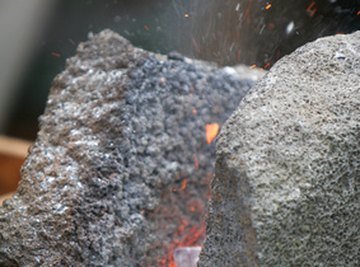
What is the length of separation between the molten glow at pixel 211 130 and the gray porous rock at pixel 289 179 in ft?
1.91

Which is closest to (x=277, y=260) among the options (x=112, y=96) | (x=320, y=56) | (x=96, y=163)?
(x=320, y=56)

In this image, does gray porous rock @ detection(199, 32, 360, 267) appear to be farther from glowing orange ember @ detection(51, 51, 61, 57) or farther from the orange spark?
glowing orange ember @ detection(51, 51, 61, 57)

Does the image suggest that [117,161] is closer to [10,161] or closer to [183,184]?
[183,184]

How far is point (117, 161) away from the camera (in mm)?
1438

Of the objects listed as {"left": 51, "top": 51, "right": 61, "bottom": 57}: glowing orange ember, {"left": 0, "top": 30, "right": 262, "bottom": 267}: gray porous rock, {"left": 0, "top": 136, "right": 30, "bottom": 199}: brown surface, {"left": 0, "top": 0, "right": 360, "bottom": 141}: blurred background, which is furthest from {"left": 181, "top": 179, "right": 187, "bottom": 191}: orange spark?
{"left": 0, "top": 136, "right": 30, "bottom": 199}: brown surface

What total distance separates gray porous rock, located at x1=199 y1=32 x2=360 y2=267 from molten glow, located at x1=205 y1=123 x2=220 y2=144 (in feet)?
1.91

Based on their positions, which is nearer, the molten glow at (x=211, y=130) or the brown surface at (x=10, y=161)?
the molten glow at (x=211, y=130)

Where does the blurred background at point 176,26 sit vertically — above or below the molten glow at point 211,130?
above

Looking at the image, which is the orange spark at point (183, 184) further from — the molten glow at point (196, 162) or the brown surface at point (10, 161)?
the brown surface at point (10, 161)

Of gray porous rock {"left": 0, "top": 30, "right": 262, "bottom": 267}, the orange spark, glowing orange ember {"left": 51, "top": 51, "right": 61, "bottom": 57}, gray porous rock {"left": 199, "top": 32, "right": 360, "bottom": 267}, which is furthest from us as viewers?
glowing orange ember {"left": 51, "top": 51, "right": 61, "bottom": 57}

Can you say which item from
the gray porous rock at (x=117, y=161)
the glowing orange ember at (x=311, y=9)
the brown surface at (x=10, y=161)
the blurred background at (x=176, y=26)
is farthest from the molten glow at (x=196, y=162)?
the brown surface at (x=10, y=161)

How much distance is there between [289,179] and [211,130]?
28.6 inches

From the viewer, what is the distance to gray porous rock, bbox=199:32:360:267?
99 centimetres

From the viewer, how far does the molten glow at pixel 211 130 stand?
67.7 inches
